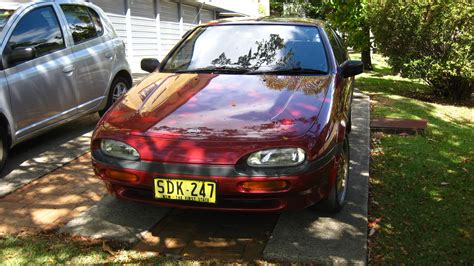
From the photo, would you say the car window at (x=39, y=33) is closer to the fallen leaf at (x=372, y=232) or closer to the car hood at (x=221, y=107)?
the car hood at (x=221, y=107)

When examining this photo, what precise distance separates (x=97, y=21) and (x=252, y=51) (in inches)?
117

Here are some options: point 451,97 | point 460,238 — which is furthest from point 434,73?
point 460,238

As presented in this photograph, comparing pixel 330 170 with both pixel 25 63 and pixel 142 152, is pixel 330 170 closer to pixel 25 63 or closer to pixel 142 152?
pixel 142 152

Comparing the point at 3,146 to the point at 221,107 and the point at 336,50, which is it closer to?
the point at 221,107

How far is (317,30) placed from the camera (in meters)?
4.68

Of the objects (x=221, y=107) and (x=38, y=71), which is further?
(x=38, y=71)

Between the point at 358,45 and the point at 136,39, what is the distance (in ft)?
24.0

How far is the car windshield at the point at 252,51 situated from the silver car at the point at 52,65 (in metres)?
1.50

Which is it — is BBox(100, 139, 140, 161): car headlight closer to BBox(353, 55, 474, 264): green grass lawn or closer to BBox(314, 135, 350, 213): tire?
BBox(314, 135, 350, 213): tire

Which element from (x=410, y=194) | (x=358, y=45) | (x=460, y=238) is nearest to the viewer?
(x=460, y=238)

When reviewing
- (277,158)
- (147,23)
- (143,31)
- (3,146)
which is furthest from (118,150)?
(147,23)

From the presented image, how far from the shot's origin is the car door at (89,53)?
227 inches

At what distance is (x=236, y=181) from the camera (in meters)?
2.98

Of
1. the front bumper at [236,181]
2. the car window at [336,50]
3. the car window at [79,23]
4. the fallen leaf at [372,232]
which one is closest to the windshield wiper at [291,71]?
the car window at [336,50]
